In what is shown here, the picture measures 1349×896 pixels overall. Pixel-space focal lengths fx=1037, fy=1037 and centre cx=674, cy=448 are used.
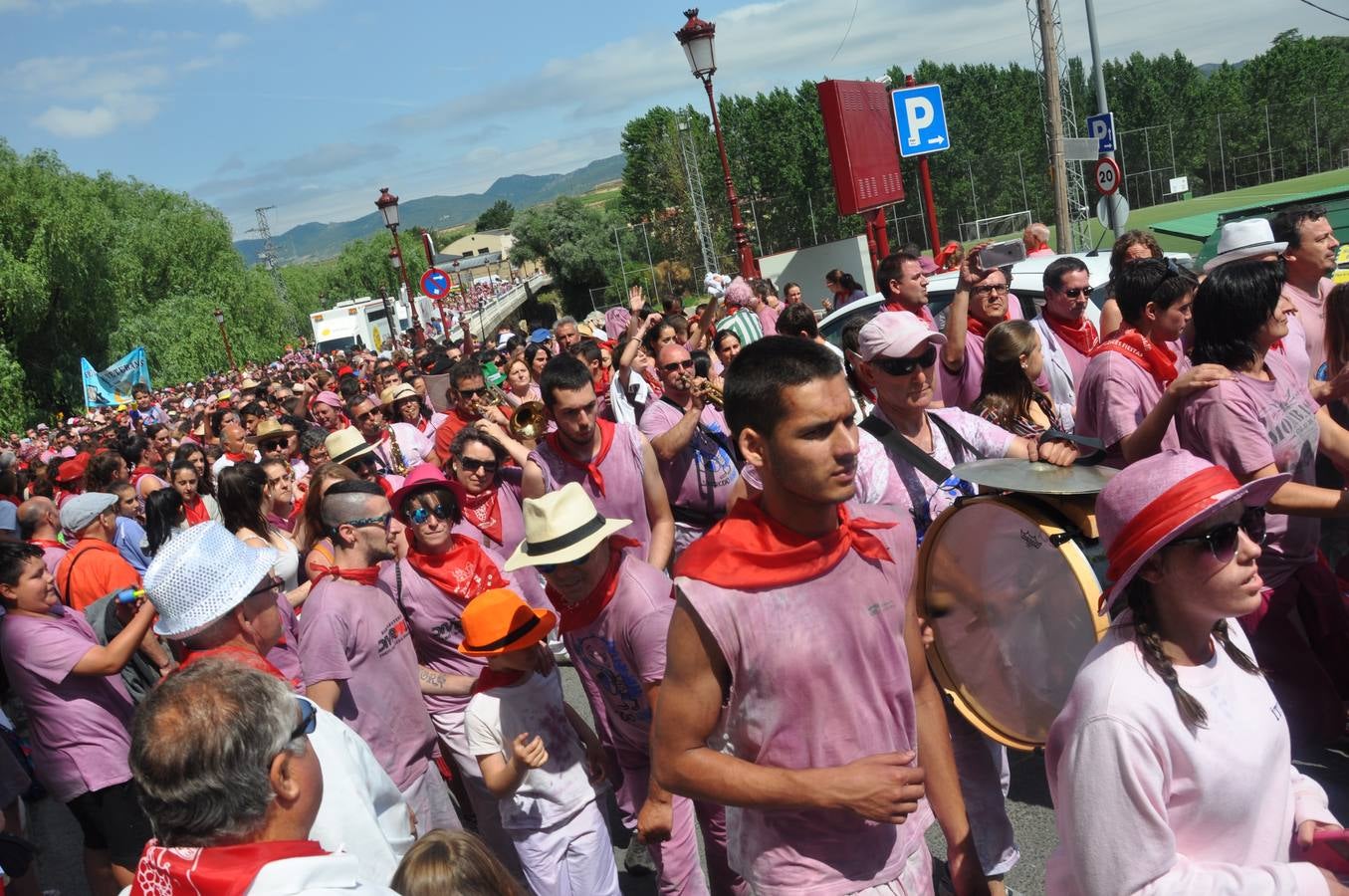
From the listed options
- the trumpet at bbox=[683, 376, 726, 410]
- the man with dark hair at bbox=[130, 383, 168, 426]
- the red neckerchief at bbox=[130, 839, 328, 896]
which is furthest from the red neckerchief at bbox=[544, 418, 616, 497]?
the man with dark hair at bbox=[130, 383, 168, 426]

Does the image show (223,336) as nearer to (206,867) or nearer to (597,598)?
(597,598)

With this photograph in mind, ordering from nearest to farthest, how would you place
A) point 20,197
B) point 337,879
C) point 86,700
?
point 337,879, point 86,700, point 20,197

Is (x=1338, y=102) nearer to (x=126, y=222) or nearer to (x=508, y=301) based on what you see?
(x=508, y=301)

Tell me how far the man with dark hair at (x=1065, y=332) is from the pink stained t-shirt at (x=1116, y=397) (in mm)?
1295

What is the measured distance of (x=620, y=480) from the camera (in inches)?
196

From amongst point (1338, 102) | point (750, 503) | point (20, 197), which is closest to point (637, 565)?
point (750, 503)

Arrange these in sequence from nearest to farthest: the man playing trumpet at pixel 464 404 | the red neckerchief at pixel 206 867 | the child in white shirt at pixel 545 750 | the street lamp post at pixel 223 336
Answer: the red neckerchief at pixel 206 867
the child in white shirt at pixel 545 750
the man playing trumpet at pixel 464 404
the street lamp post at pixel 223 336

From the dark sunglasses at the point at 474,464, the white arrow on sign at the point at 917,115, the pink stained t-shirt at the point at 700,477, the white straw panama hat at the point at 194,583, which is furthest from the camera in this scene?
the white arrow on sign at the point at 917,115

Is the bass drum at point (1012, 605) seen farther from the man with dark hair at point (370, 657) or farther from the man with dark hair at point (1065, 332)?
the man with dark hair at point (1065, 332)

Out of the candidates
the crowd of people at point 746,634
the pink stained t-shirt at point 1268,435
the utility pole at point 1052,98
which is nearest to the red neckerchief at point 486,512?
the crowd of people at point 746,634

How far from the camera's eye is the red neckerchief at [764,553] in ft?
7.23

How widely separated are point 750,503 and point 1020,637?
61.7 inches

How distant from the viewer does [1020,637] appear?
3482mm

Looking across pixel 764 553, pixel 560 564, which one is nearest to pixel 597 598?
pixel 560 564
